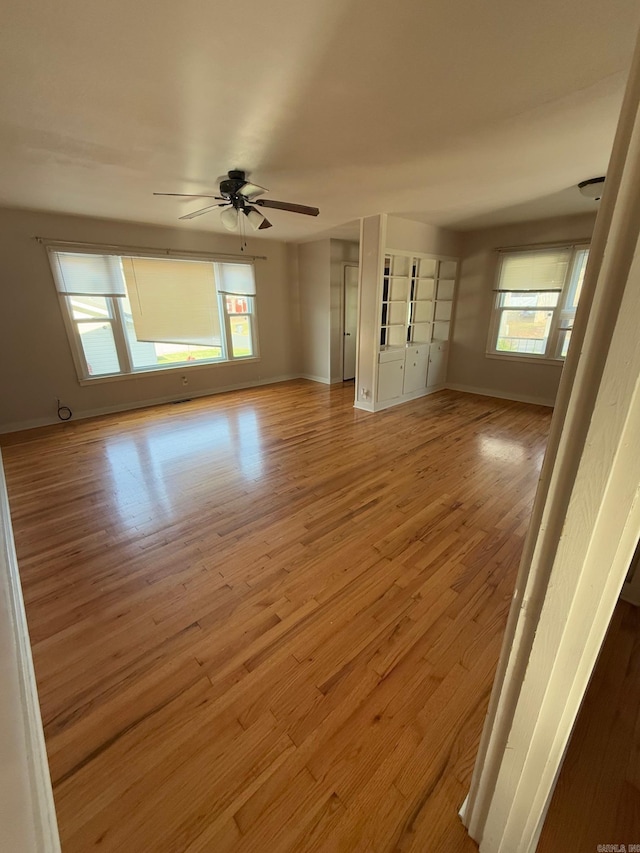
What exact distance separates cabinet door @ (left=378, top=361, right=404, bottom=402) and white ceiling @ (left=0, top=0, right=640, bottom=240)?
2.16m

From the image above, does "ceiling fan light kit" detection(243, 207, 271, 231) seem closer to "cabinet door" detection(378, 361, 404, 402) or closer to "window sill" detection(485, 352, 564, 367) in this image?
"cabinet door" detection(378, 361, 404, 402)

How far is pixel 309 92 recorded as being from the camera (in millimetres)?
1734

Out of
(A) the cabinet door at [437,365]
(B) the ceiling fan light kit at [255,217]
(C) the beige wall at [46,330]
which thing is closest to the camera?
(B) the ceiling fan light kit at [255,217]

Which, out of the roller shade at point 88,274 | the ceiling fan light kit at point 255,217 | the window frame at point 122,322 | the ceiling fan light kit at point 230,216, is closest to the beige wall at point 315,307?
the window frame at point 122,322

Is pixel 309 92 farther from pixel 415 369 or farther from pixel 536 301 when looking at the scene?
pixel 536 301

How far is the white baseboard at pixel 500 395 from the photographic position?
5.09 meters

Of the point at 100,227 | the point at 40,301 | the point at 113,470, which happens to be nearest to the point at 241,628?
the point at 113,470

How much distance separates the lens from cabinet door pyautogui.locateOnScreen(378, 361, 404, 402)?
4715 mm

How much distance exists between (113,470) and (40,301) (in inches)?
99.8

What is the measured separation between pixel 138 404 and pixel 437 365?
193 inches

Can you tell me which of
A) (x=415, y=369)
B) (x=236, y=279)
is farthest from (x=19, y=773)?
(x=236, y=279)

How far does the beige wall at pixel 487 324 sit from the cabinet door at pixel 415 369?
0.84m

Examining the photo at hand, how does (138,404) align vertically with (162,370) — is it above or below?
below

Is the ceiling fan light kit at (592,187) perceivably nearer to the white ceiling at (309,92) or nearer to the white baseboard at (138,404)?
the white ceiling at (309,92)
